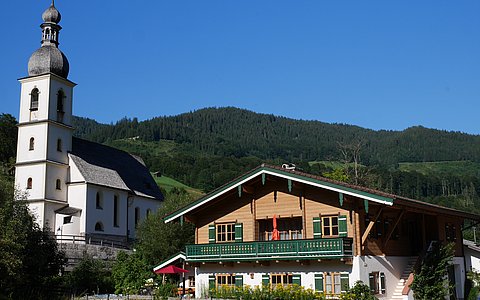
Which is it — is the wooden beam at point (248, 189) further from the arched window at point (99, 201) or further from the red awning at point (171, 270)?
the arched window at point (99, 201)

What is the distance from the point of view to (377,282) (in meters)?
27.6

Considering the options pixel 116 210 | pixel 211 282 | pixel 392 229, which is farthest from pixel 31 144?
pixel 392 229

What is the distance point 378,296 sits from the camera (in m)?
27.0

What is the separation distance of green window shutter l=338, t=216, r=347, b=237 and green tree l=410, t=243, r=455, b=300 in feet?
13.1

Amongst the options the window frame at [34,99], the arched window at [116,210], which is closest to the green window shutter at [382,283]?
the arched window at [116,210]

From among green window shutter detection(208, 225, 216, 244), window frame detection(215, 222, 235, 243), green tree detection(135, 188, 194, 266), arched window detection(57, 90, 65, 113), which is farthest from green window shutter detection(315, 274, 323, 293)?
arched window detection(57, 90, 65, 113)

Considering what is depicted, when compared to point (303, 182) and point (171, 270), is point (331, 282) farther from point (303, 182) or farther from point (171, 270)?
point (171, 270)

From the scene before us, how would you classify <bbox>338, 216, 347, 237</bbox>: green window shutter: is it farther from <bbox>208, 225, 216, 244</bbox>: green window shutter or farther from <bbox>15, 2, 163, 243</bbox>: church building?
<bbox>15, 2, 163, 243</bbox>: church building

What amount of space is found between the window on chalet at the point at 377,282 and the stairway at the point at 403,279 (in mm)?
885

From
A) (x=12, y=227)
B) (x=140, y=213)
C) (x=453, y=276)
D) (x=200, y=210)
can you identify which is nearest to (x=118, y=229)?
(x=140, y=213)

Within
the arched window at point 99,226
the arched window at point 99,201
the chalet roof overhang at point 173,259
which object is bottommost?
the chalet roof overhang at point 173,259

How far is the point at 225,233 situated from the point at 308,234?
5.11 metres

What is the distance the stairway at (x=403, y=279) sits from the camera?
27989mm

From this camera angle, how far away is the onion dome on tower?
179ft
